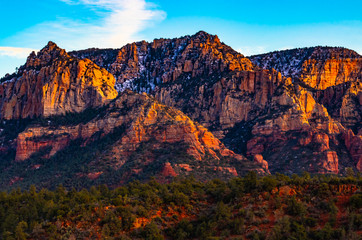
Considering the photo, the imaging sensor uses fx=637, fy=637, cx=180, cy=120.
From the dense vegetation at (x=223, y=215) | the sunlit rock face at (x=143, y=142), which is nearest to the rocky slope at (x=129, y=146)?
the sunlit rock face at (x=143, y=142)

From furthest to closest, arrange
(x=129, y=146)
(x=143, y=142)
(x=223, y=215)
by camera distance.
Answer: (x=143, y=142) → (x=129, y=146) → (x=223, y=215)

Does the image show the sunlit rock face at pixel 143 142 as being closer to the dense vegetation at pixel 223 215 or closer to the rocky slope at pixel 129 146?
the rocky slope at pixel 129 146

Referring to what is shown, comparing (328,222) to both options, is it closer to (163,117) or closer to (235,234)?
(235,234)

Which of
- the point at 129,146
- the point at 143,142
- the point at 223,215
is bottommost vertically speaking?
the point at 223,215

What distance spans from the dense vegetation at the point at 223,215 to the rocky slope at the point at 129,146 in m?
61.4

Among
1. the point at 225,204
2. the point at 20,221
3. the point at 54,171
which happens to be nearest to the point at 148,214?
the point at 225,204

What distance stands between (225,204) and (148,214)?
10.5 m

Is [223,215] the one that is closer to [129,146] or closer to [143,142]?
[129,146]

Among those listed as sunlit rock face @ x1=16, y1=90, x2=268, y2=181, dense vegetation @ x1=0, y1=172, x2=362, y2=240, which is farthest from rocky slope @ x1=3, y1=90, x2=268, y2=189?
dense vegetation @ x1=0, y1=172, x2=362, y2=240

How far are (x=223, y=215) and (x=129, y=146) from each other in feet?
292

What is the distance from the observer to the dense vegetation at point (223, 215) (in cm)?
7250

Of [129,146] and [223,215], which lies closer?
[223,215]

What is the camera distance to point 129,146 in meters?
165

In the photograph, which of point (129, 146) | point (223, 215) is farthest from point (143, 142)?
point (223, 215)
